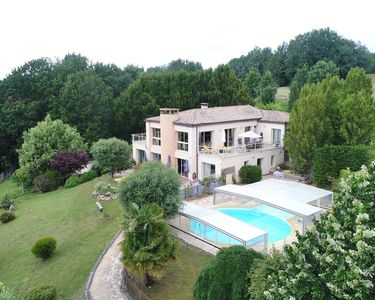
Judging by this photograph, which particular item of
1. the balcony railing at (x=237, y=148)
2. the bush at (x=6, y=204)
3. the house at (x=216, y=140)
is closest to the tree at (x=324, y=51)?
the house at (x=216, y=140)

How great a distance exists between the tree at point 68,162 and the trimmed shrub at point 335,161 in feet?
89.4

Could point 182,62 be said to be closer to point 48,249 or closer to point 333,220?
point 48,249

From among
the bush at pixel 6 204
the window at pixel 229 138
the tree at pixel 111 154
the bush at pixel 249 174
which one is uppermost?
the window at pixel 229 138

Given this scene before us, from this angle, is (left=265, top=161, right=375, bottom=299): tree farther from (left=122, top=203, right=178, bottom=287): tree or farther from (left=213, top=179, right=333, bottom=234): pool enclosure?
(left=213, top=179, right=333, bottom=234): pool enclosure

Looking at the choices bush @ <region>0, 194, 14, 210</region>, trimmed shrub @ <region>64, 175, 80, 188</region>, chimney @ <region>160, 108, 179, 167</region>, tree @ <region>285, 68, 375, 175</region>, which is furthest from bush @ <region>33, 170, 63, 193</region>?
tree @ <region>285, 68, 375, 175</region>

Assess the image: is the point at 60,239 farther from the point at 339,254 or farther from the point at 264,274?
the point at 339,254

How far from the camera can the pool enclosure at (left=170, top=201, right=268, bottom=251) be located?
2098cm

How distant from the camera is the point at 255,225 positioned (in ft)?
88.2

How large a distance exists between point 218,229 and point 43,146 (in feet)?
101

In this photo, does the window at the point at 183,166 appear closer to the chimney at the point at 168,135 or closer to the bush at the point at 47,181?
the chimney at the point at 168,135

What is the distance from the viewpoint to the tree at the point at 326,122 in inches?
1293

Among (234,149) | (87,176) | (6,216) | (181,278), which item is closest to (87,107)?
(87,176)

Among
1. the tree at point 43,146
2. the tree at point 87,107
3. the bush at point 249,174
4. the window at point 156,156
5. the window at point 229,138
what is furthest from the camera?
the tree at point 87,107

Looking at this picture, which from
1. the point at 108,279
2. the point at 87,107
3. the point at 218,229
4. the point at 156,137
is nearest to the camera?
the point at 108,279
